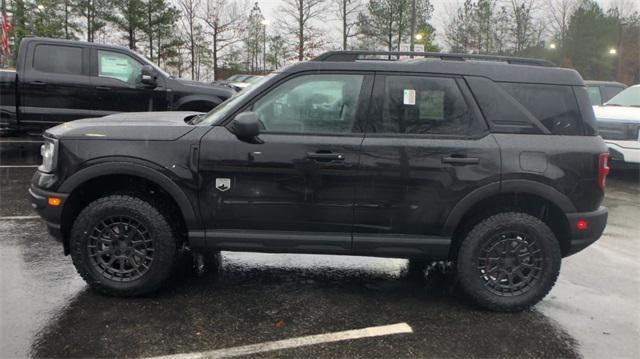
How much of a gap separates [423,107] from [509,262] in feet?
4.48

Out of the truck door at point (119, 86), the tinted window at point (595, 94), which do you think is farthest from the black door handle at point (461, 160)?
the tinted window at point (595, 94)

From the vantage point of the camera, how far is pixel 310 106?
12.7 ft

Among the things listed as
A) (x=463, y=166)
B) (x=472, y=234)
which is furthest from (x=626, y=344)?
(x=463, y=166)

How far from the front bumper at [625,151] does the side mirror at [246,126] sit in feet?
26.2

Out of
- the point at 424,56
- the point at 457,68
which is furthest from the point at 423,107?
the point at 424,56

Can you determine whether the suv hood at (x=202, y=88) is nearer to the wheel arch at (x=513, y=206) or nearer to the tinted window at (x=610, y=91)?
the wheel arch at (x=513, y=206)

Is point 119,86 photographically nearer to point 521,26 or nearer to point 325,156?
point 325,156

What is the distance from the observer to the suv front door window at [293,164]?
376 centimetres

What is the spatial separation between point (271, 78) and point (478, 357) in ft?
7.99

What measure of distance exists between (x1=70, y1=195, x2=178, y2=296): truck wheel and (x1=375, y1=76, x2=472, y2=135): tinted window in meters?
1.85

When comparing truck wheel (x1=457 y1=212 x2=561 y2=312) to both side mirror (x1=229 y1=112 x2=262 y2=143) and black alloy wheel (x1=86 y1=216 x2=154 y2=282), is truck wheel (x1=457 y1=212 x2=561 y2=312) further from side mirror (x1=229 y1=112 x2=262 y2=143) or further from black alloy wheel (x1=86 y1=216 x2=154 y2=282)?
black alloy wheel (x1=86 y1=216 x2=154 y2=282)

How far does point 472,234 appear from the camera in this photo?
387 cm

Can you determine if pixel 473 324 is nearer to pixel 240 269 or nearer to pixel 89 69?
pixel 240 269

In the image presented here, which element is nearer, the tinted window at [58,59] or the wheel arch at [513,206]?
the wheel arch at [513,206]
